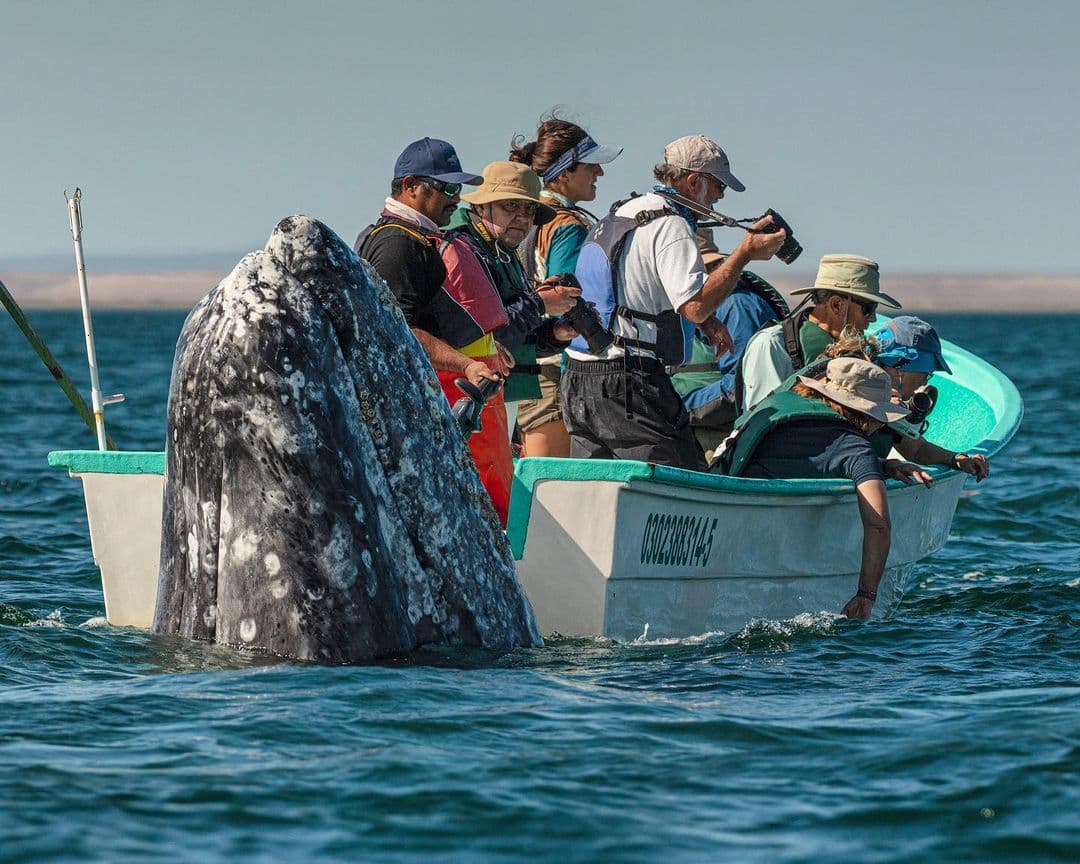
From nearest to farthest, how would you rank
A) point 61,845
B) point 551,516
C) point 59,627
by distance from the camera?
point 61,845 → point 551,516 → point 59,627

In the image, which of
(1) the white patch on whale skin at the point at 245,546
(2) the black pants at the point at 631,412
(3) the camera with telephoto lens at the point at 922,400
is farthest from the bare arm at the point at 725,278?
(1) the white patch on whale skin at the point at 245,546

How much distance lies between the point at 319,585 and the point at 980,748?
7.60 ft

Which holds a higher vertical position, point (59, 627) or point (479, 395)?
point (479, 395)

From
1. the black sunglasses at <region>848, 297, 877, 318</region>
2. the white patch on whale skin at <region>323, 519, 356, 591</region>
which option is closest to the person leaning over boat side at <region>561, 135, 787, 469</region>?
the black sunglasses at <region>848, 297, 877, 318</region>

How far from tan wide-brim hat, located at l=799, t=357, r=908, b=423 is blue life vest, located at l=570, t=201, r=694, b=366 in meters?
0.81

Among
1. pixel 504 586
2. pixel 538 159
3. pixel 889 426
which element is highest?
pixel 538 159

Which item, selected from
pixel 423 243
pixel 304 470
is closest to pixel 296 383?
pixel 304 470

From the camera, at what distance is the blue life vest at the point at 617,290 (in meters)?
7.71

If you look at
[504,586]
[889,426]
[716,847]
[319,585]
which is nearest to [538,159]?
[889,426]

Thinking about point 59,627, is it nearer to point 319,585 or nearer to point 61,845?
point 319,585

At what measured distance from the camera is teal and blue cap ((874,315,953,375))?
929cm

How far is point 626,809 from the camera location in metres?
4.36

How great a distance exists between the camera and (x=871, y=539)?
812 cm

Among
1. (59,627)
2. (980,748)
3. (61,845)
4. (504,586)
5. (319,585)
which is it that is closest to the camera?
(61,845)
